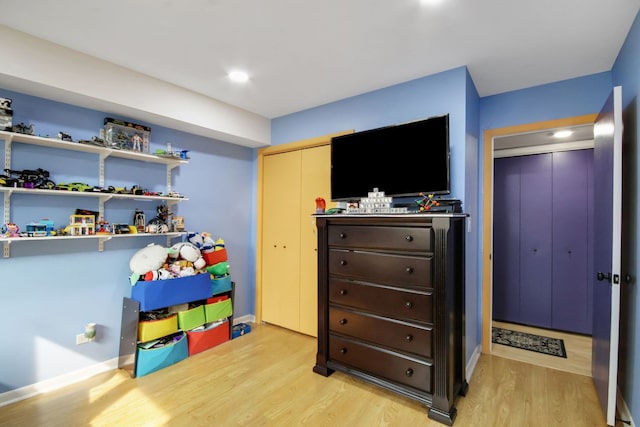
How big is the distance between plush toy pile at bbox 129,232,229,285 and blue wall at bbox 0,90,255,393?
0.82ft

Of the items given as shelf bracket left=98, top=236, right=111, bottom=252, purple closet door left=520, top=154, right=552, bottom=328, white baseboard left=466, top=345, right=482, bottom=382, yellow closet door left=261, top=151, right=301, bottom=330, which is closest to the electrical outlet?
shelf bracket left=98, top=236, right=111, bottom=252

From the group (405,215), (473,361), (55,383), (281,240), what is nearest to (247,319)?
(281,240)

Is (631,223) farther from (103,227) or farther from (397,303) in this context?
(103,227)

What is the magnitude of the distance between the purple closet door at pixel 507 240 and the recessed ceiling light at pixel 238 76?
3.27 metres

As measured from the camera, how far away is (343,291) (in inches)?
93.0

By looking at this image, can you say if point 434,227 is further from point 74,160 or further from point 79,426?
point 74,160

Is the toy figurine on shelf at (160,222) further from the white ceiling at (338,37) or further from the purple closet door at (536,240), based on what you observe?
the purple closet door at (536,240)

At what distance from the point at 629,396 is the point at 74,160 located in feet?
13.9

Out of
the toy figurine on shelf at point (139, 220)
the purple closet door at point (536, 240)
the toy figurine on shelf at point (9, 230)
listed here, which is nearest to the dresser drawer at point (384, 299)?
the toy figurine on shelf at point (139, 220)

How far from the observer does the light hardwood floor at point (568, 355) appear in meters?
2.65

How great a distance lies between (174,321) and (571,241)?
14.4 feet

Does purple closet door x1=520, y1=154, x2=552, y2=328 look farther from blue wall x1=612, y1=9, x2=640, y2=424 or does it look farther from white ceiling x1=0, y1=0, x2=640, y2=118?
blue wall x1=612, y1=9, x2=640, y2=424

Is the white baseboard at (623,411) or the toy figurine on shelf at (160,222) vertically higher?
the toy figurine on shelf at (160,222)

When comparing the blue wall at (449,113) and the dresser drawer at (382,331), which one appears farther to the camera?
the blue wall at (449,113)
